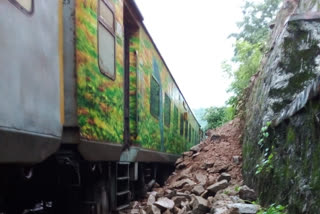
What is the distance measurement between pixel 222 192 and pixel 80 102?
10.3ft

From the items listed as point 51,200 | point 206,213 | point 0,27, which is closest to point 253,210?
point 206,213

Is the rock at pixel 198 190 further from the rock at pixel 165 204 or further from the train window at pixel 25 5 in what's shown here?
the train window at pixel 25 5

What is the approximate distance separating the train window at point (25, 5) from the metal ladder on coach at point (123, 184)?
3279 mm

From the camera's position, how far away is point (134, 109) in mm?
6238

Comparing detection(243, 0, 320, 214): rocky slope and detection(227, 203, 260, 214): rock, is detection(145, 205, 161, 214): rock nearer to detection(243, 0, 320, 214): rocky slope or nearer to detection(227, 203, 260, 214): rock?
detection(243, 0, 320, 214): rocky slope

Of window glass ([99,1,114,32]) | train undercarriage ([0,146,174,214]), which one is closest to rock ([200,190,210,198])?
train undercarriage ([0,146,174,214])

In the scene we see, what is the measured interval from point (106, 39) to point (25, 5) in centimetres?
192

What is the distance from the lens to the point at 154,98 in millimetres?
8047

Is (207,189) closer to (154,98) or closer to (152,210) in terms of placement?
(152,210)

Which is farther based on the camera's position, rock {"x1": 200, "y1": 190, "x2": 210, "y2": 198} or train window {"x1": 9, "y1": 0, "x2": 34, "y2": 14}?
rock {"x1": 200, "y1": 190, "x2": 210, "y2": 198}

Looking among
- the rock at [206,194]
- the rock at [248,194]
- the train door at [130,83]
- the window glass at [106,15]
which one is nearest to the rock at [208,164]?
the rock at [206,194]

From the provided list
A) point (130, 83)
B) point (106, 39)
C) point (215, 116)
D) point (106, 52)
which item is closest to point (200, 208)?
point (130, 83)

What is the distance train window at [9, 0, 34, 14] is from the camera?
2.54 m

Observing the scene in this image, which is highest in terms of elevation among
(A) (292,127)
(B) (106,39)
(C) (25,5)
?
(B) (106,39)
